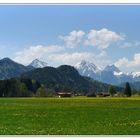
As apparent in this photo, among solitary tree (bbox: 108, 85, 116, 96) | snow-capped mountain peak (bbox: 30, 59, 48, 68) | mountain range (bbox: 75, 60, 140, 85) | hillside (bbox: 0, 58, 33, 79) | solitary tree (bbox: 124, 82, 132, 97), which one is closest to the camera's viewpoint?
mountain range (bbox: 75, 60, 140, 85)

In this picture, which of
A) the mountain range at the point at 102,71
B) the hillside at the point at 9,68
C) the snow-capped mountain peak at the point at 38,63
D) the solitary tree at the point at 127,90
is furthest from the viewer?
the solitary tree at the point at 127,90

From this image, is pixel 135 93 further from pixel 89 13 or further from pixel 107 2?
pixel 107 2

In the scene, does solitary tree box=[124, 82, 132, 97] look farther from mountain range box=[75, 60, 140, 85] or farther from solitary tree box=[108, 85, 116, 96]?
mountain range box=[75, 60, 140, 85]

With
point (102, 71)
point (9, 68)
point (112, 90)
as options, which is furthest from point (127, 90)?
point (102, 71)

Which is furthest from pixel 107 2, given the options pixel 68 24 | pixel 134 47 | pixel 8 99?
pixel 8 99

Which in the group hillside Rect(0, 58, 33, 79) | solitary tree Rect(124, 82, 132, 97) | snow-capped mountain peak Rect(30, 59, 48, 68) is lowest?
solitary tree Rect(124, 82, 132, 97)

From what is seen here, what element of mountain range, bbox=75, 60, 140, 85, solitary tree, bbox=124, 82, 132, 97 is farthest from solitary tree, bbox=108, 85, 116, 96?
mountain range, bbox=75, 60, 140, 85

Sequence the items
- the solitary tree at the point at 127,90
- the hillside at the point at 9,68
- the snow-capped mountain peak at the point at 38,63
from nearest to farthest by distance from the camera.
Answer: the snow-capped mountain peak at the point at 38,63 < the hillside at the point at 9,68 < the solitary tree at the point at 127,90

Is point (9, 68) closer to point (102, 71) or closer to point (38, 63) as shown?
point (38, 63)

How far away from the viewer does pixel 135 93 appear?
60000 millimetres

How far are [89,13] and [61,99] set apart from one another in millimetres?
26991

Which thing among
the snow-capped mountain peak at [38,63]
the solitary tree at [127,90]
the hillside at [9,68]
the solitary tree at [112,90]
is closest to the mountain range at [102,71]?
the snow-capped mountain peak at [38,63]

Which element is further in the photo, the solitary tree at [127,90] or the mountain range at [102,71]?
the solitary tree at [127,90]

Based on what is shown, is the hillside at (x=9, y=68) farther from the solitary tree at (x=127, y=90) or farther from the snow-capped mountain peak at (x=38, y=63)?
the solitary tree at (x=127, y=90)
